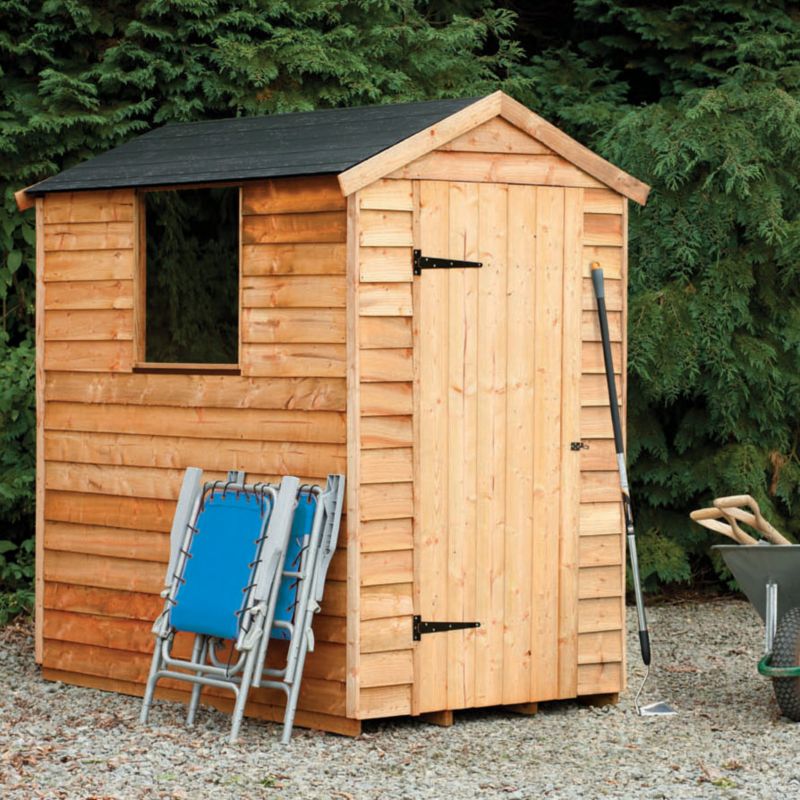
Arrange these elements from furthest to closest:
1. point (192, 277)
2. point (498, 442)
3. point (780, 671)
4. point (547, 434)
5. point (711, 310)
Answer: point (711, 310)
point (192, 277)
point (547, 434)
point (498, 442)
point (780, 671)

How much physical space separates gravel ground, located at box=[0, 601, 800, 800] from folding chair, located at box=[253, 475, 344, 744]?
0.26 metres

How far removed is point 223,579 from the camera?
6.41 meters

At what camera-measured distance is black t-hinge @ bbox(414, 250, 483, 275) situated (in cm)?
643

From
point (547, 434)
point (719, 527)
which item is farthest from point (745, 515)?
point (547, 434)

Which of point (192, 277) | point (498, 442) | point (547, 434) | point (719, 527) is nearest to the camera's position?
point (498, 442)

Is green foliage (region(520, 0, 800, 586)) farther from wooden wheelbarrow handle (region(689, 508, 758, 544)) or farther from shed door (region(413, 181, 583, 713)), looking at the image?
shed door (region(413, 181, 583, 713))

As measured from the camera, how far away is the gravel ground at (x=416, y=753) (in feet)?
18.4

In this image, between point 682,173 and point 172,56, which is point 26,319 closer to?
point 172,56

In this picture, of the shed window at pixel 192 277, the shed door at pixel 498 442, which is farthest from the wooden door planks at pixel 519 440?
the shed window at pixel 192 277

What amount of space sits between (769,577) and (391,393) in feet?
6.31

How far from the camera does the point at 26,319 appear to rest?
9938mm

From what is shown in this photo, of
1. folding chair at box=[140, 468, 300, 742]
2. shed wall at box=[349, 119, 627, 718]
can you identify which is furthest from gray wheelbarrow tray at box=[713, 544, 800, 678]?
folding chair at box=[140, 468, 300, 742]

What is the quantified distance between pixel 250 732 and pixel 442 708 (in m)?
0.84

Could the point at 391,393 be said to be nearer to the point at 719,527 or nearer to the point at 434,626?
the point at 434,626
